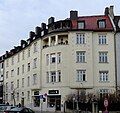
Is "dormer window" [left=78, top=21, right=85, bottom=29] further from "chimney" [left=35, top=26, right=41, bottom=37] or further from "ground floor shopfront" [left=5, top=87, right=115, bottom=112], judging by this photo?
"ground floor shopfront" [left=5, top=87, right=115, bottom=112]

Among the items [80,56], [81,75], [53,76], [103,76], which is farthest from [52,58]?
[103,76]

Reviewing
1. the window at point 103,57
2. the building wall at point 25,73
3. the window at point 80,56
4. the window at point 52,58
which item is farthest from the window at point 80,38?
the building wall at point 25,73

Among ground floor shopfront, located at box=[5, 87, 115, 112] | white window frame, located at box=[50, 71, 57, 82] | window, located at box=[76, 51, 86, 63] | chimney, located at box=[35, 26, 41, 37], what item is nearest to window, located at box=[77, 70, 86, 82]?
ground floor shopfront, located at box=[5, 87, 115, 112]

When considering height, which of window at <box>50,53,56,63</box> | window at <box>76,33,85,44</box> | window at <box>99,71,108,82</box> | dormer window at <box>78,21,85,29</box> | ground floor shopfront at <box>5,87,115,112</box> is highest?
dormer window at <box>78,21,85,29</box>

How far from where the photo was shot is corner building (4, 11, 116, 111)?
6150cm

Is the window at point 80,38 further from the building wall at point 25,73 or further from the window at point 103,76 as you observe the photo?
the building wall at point 25,73

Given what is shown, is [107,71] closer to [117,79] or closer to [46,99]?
[117,79]

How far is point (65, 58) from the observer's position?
62.2 meters

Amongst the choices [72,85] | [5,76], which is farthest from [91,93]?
[5,76]

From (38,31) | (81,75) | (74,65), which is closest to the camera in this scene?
(81,75)

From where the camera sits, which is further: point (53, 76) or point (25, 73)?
point (25, 73)

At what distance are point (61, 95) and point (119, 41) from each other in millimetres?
14539

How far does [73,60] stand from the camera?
61938mm

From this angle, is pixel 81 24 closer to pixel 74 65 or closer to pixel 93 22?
pixel 93 22
